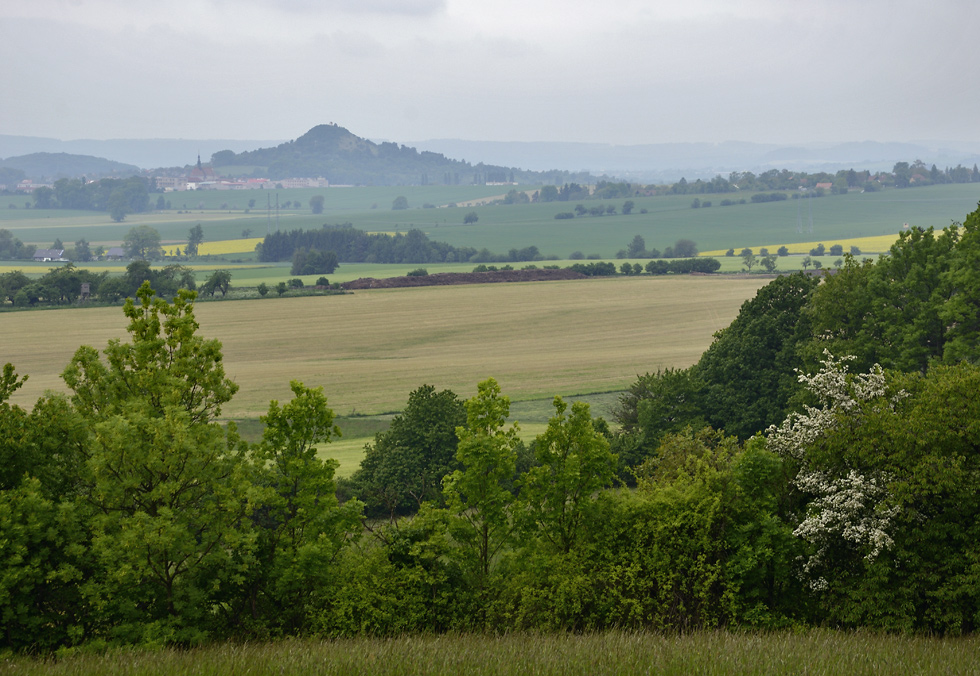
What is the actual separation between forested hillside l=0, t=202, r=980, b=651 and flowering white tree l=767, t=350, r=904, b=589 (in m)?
0.07

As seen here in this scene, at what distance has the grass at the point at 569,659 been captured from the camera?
12.7m

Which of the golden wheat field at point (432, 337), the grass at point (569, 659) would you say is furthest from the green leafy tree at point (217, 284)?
the grass at point (569, 659)

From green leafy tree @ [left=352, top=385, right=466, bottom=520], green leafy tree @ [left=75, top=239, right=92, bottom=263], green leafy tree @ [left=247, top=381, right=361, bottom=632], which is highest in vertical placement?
green leafy tree @ [left=75, top=239, right=92, bottom=263]

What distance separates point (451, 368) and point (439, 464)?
3163 centimetres

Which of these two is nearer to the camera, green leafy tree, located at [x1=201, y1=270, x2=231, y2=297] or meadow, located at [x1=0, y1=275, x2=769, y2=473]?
meadow, located at [x1=0, y1=275, x2=769, y2=473]

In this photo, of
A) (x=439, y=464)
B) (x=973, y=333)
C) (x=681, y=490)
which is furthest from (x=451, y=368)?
(x=681, y=490)

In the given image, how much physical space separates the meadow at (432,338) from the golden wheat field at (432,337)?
17 cm

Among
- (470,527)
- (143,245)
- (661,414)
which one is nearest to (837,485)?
(470,527)

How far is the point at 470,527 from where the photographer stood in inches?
902

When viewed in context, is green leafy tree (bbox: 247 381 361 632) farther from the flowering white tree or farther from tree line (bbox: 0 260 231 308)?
tree line (bbox: 0 260 231 308)

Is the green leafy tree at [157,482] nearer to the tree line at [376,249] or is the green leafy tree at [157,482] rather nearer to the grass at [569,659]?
the grass at [569,659]

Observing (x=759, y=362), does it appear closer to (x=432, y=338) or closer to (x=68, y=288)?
(x=432, y=338)

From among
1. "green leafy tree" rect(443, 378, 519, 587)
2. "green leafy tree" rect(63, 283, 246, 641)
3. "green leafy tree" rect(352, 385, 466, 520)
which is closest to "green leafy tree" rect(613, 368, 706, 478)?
"green leafy tree" rect(352, 385, 466, 520)

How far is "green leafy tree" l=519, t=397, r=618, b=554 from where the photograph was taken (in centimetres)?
2283
